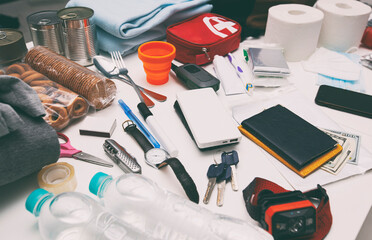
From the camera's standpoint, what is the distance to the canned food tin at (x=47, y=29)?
0.84 metres

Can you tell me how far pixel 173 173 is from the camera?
587mm

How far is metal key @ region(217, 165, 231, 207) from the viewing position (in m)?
0.53

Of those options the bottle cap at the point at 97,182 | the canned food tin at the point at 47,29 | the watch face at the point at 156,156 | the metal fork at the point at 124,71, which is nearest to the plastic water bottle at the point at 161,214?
the bottle cap at the point at 97,182

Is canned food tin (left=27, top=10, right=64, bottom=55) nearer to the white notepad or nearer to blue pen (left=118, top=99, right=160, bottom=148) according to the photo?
blue pen (left=118, top=99, right=160, bottom=148)

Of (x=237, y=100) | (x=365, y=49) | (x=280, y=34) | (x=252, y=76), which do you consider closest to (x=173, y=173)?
(x=237, y=100)

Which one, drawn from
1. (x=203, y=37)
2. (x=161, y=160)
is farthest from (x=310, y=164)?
(x=203, y=37)

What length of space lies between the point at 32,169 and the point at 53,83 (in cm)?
26

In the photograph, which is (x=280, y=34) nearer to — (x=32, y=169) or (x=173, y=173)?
(x=173, y=173)

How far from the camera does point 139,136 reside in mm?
654

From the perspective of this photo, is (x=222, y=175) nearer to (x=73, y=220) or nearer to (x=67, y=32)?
(x=73, y=220)

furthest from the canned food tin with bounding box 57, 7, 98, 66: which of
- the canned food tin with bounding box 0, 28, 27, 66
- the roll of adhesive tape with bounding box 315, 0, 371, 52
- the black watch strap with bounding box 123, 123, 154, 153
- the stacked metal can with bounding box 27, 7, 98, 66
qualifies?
the roll of adhesive tape with bounding box 315, 0, 371, 52

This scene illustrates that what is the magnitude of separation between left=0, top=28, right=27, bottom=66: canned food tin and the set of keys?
1.79ft

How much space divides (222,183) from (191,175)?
0.06 meters

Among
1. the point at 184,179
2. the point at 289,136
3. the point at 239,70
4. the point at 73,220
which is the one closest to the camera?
the point at 73,220
